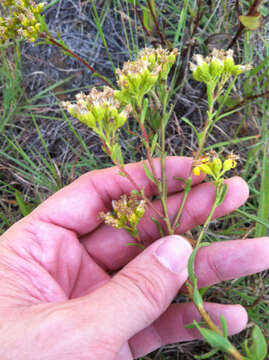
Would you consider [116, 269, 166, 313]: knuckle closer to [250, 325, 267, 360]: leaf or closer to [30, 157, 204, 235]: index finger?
[250, 325, 267, 360]: leaf

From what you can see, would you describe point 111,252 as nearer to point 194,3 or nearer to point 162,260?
point 162,260

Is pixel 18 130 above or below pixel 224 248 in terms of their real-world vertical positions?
above

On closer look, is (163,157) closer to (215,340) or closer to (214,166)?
(214,166)

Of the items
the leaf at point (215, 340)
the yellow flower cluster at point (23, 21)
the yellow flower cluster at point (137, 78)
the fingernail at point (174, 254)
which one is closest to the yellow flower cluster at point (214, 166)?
the fingernail at point (174, 254)

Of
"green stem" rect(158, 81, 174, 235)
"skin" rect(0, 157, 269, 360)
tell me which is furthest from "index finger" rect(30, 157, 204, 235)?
"green stem" rect(158, 81, 174, 235)

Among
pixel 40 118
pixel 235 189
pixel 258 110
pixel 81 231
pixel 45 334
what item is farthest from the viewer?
pixel 40 118

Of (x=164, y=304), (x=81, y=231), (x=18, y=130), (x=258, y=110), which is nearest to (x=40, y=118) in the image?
(x=18, y=130)

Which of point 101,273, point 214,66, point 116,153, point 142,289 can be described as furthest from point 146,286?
point 214,66
